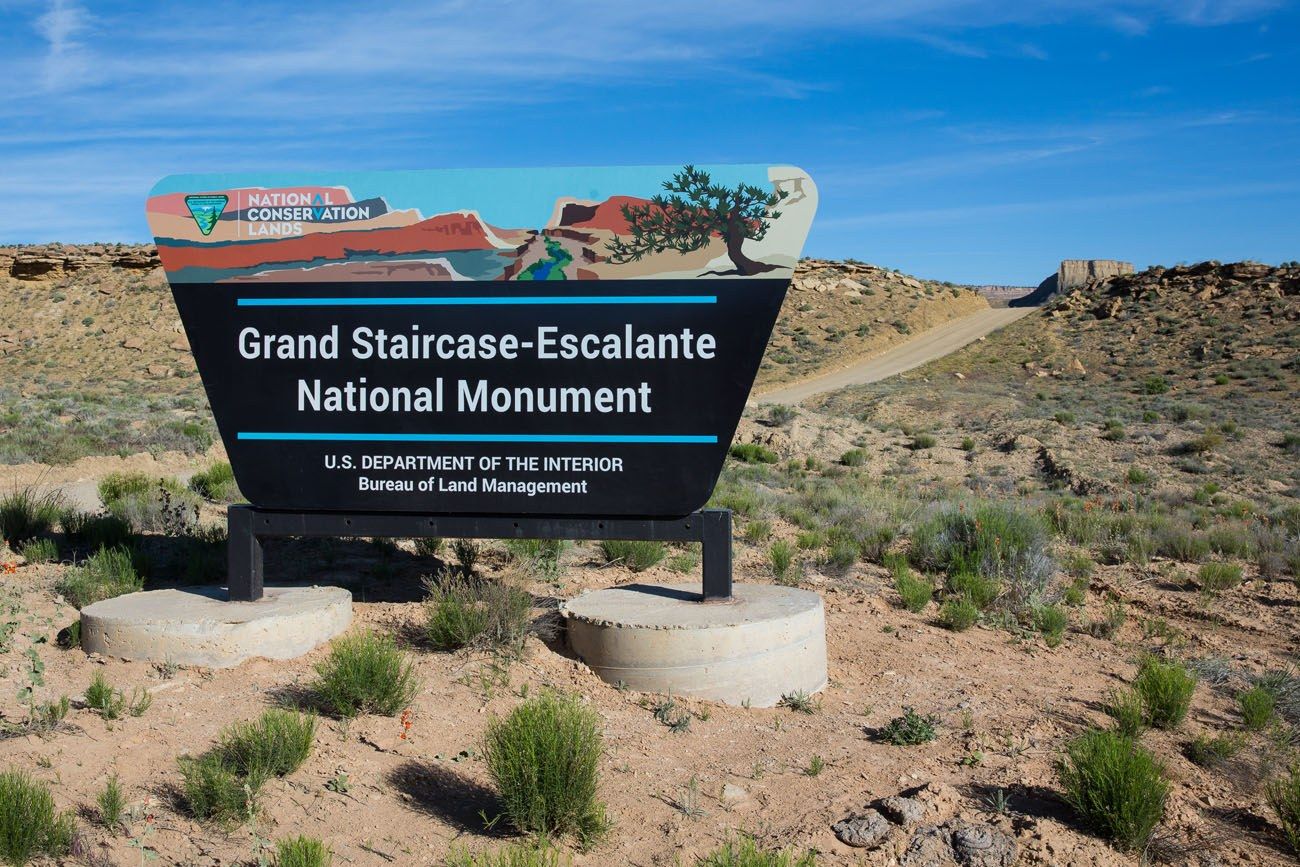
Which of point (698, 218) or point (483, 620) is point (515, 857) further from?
point (698, 218)

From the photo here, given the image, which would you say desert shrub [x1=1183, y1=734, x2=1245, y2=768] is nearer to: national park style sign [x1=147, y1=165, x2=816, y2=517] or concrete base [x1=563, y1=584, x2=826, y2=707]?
concrete base [x1=563, y1=584, x2=826, y2=707]

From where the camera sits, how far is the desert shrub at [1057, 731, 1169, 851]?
14.6 ft

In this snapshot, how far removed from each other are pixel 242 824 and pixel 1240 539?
10804mm

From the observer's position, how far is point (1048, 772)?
5.20m

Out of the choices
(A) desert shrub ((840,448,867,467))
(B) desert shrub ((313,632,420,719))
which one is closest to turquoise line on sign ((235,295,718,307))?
(B) desert shrub ((313,632,420,719))

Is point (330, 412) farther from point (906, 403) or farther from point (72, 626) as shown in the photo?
point (906, 403)

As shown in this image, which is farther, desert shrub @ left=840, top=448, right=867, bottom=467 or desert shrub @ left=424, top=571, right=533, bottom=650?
desert shrub @ left=840, top=448, right=867, bottom=467

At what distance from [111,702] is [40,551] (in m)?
3.83

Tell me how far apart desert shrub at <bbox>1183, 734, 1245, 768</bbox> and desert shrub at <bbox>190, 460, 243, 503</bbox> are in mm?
10459

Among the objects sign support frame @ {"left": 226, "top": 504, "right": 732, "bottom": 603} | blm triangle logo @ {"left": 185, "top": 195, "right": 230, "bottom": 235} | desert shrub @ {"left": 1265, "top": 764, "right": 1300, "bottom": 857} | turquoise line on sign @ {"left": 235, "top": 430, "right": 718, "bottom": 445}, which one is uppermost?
blm triangle logo @ {"left": 185, "top": 195, "right": 230, "bottom": 235}

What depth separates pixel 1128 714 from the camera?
5785mm

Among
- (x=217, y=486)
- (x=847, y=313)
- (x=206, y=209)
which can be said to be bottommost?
(x=217, y=486)

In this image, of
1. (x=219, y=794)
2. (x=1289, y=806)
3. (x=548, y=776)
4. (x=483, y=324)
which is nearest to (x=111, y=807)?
(x=219, y=794)

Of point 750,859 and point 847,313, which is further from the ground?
point 847,313
